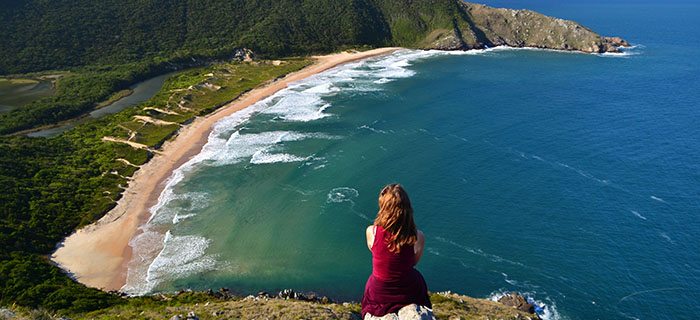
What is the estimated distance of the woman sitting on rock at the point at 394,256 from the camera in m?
7.30

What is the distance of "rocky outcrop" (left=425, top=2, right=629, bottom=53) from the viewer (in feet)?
461

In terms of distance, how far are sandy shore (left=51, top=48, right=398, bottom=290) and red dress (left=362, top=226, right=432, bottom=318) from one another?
42.8 metres

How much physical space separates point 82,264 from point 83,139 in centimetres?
3864

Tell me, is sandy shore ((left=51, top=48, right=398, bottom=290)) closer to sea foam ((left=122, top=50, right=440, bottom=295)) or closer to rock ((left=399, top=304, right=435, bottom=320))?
sea foam ((left=122, top=50, right=440, bottom=295))

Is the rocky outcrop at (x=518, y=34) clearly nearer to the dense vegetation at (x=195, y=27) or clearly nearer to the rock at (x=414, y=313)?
the dense vegetation at (x=195, y=27)

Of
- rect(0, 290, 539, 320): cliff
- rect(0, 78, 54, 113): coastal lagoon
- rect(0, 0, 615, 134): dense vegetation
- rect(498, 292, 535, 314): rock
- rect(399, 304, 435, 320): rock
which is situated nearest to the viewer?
rect(399, 304, 435, 320): rock

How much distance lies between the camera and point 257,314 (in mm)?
24766

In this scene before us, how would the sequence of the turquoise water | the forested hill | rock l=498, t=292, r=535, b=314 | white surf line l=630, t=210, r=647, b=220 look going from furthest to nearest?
the forested hill, white surf line l=630, t=210, r=647, b=220, the turquoise water, rock l=498, t=292, r=535, b=314

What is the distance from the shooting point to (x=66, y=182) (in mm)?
60969

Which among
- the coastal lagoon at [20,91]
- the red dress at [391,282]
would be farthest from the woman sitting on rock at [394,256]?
the coastal lagoon at [20,91]

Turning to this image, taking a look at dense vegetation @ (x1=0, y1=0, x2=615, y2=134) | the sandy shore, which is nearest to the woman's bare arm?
the sandy shore

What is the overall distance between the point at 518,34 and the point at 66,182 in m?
137

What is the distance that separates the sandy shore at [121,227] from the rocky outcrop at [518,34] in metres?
92.8

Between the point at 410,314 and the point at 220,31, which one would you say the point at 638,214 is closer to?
the point at 410,314
